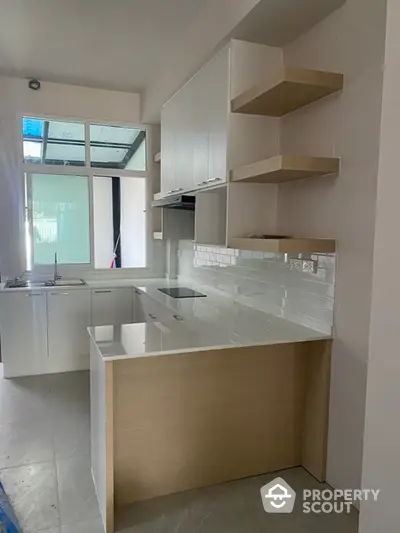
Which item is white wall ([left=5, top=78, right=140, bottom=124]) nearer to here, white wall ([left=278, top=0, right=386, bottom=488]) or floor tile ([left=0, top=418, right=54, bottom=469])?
white wall ([left=278, top=0, right=386, bottom=488])

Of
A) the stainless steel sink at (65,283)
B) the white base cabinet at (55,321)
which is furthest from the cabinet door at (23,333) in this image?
the stainless steel sink at (65,283)

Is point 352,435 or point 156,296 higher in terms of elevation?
point 156,296

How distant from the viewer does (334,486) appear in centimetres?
229

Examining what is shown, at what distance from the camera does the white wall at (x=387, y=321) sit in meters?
0.82

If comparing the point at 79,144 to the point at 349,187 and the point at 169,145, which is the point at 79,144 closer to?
the point at 169,145

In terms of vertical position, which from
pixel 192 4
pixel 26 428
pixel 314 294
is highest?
pixel 192 4

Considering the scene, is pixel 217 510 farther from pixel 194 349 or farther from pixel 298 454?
pixel 194 349

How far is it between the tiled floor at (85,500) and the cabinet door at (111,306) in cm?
143

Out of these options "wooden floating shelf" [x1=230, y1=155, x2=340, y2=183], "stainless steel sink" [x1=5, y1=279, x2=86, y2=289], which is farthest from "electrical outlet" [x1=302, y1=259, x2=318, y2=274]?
"stainless steel sink" [x1=5, y1=279, x2=86, y2=289]

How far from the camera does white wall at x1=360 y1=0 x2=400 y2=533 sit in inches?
32.2

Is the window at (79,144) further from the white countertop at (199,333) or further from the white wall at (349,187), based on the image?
the white wall at (349,187)

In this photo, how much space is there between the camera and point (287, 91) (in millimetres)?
2240

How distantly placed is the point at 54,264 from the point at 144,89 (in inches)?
85.9

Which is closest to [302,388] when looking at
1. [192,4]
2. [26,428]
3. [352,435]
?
[352,435]
